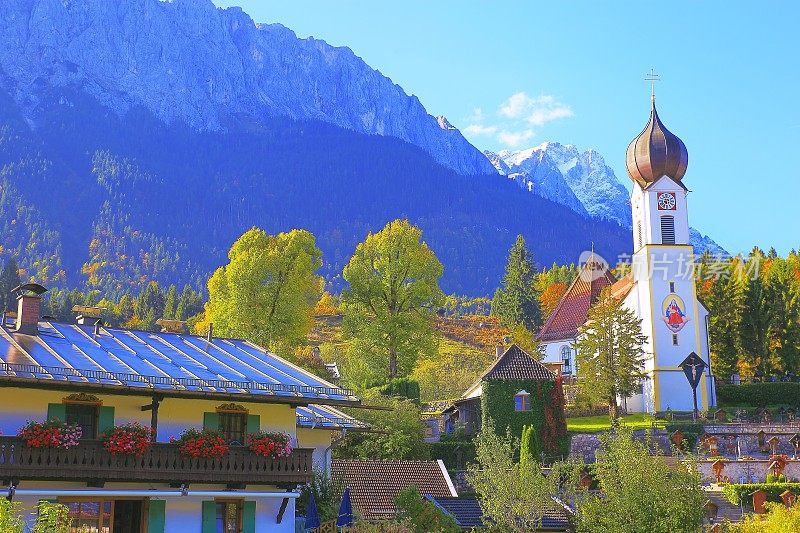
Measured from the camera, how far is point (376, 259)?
207 ft

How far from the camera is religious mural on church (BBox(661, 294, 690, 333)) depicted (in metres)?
64.3

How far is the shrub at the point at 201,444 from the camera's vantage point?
25.5m

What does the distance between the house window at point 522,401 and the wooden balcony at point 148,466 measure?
25.0 m

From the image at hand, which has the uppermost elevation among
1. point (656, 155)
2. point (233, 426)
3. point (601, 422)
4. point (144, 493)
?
point (656, 155)

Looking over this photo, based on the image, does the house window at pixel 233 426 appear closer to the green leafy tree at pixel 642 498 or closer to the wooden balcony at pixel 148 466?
the wooden balcony at pixel 148 466

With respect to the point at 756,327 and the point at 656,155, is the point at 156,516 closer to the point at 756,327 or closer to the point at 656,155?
the point at 656,155

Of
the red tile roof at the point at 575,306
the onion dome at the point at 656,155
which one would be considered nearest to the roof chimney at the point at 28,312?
the onion dome at the point at 656,155

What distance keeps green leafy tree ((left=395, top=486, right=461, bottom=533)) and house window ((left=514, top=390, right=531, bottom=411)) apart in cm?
2143

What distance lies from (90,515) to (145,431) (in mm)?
2507

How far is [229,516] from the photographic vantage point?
27.1 metres

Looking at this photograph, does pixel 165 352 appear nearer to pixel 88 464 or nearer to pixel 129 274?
pixel 88 464

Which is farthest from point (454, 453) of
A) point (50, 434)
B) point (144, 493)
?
point (50, 434)

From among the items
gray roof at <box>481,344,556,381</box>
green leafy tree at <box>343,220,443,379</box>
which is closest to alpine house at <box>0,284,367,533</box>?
gray roof at <box>481,344,556,381</box>

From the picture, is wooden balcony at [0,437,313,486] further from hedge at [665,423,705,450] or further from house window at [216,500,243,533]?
hedge at [665,423,705,450]
